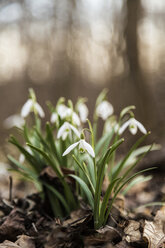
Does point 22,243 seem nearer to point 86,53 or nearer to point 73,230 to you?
point 73,230

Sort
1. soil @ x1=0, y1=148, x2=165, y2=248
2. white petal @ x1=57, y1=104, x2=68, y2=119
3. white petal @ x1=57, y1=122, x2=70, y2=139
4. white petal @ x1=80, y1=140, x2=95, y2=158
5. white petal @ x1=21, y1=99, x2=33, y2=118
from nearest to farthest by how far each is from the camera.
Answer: soil @ x1=0, y1=148, x2=165, y2=248 → white petal @ x1=80, y1=140, x2=95, y2=158 → white petal @ x1=57, y1=122, x2=70, y2=139 → white petal @ x1=57, y1=104, x2=68, y2=119 → white petal @ x1=21, y1=99, x2=33, y2=118

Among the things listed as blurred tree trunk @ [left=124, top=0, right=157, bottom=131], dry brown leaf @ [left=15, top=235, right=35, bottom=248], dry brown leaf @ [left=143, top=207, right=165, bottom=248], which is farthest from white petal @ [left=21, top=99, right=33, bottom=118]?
blurred tree trunk @ [left=124, top=0, right=157, bottom=131]

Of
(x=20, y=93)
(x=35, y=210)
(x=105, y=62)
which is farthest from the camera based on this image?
(x=20, y=93)

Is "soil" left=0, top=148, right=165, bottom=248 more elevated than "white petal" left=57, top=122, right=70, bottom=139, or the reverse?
"white petal" left=57, top=122, right=70, bottom=139

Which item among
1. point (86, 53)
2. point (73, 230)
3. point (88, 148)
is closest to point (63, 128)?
point (88, 148)

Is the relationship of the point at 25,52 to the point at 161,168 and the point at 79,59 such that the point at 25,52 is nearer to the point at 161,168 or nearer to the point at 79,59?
the point at 79,59

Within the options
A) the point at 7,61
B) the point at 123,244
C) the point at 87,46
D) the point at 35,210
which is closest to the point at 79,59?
the point at 87,46

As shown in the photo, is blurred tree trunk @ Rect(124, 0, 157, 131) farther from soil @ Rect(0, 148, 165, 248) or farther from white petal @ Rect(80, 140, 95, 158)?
white petal @ Rect(80, 140, 95, 158)

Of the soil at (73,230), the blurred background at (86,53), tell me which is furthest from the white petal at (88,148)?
the blurred background at (86,53)

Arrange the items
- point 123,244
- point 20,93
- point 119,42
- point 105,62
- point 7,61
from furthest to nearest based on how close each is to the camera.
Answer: point 20,93
point 7,61
point 105,62
point 119,42
point 123,244
